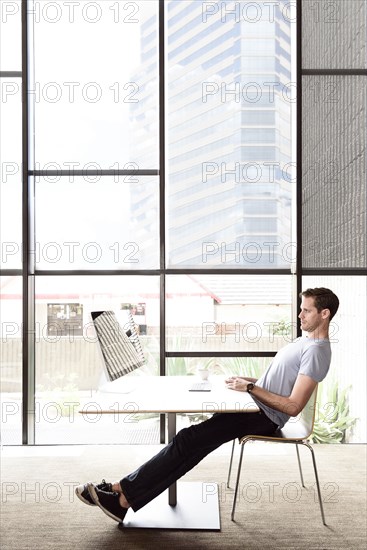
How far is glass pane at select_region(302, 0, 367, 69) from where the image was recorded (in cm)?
420

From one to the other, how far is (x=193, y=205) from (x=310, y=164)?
894 millimetres

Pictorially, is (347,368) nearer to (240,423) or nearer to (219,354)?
(219,354)

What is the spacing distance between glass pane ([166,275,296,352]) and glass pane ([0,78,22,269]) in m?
1.20

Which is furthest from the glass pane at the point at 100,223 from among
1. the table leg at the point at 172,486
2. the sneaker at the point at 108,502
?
the sneaker at the point at 108,502

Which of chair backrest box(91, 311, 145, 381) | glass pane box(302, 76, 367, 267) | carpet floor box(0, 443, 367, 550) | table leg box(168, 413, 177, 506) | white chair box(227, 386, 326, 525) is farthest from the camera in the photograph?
glass pane box(302, 76, 367, 267)

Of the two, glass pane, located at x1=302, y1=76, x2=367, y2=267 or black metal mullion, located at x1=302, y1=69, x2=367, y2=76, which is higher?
black metal mullion, located at x1=302, y1=69, x2=367, y2=76

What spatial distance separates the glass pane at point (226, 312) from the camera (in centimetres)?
421

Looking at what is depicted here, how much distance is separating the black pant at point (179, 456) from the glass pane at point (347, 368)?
5.31 ft

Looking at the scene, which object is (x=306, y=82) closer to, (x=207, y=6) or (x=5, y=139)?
(x=207, y=6)

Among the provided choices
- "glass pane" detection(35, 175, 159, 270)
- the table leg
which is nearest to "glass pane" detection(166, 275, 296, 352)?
"glass pane" detection(35, 175, 159, 270)

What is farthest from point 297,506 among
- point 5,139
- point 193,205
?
point 5,139

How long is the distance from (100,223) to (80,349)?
0.93 metres

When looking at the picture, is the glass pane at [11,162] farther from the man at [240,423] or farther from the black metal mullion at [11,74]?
the man at [240,423]

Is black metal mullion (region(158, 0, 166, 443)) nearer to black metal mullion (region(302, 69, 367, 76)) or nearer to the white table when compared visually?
the white table
